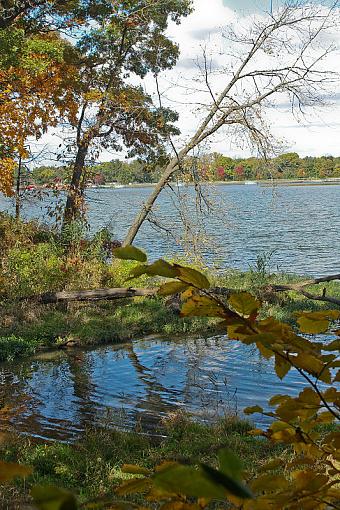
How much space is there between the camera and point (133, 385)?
29.4 ft

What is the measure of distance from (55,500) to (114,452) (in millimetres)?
5512

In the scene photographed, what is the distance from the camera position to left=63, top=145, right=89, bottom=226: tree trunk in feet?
56.4

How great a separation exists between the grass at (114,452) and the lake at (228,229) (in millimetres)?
7569

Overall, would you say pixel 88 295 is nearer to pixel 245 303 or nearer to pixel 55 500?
pixel 245 303

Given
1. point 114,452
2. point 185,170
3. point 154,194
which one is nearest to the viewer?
point 114,452

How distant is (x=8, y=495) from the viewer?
14.7ft

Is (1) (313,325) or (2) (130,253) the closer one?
(2) (130,253)

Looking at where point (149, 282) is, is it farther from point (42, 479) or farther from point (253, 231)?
point (253, 231)

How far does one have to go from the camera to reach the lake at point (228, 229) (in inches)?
580

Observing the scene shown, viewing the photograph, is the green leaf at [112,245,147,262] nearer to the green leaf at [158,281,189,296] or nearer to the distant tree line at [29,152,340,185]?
the green leaf at [158,281,189,296]

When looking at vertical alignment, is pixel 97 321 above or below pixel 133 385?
above

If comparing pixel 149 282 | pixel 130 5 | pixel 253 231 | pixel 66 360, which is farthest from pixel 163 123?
pixel 253 231


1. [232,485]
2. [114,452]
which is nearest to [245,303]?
[232,485]

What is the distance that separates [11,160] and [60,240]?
2.51 meters
